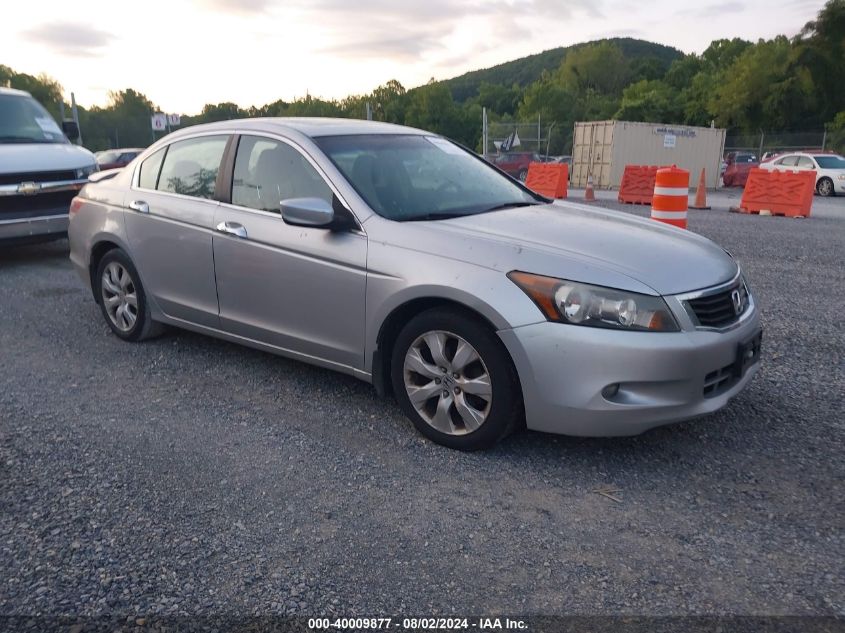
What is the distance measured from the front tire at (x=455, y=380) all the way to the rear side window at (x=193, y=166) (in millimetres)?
1893

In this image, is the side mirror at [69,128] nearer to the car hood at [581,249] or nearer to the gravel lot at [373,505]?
the gravel lot at [373,505]

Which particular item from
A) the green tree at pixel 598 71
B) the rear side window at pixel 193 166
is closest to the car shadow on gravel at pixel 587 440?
the rear side window at pixel 193 166

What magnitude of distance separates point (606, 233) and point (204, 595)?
101 inches

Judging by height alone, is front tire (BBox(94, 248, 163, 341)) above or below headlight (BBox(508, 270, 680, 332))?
below

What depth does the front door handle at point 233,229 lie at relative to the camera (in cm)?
442

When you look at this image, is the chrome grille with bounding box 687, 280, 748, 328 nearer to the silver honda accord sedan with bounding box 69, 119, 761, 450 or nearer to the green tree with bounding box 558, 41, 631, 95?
the silver honda accord sedan with bounding box 69, 119, 761, 450

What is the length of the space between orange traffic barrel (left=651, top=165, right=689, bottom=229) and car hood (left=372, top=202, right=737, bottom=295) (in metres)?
3.92

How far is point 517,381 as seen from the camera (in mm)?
3449

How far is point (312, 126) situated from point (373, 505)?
249 centimetres

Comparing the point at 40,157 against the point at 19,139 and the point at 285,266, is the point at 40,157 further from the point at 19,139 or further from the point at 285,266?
the point at 285,266

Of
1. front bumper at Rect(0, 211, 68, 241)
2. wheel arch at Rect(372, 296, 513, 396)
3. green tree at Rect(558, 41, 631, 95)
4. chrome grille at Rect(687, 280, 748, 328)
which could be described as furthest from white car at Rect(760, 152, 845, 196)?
green tree at Rect(558, 41, 631, 95)

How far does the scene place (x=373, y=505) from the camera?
3195 millimetres

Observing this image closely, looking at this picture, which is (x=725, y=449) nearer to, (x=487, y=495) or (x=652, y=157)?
(x=487, y=495)

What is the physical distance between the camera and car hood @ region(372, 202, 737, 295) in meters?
3.39
